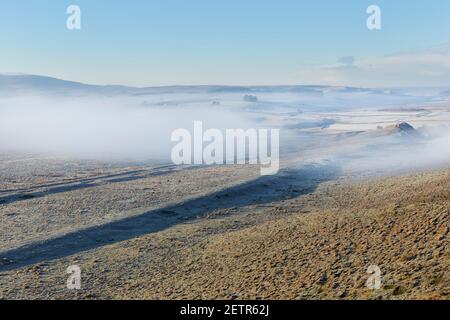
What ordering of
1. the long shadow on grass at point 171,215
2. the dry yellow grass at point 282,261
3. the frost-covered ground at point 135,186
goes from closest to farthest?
the dry yellow grass at point 282,261, the long shadow on grass at point 171,215, the frost-covered ground at point 135,186

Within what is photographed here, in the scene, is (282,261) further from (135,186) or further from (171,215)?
(135,186)

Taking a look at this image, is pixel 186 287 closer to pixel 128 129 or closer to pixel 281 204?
pixel 281 204

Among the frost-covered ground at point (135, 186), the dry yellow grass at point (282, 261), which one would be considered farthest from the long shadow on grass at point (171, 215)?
the dry yellow grass at point (282, 261)

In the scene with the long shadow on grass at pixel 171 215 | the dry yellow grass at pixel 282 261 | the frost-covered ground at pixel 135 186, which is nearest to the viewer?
the dry yellow grass at pixel 282 261

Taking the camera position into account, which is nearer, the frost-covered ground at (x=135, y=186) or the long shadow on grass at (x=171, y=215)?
the long shadow on grass at (x=171, y=215)

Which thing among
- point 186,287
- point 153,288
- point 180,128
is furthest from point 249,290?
point 180,128

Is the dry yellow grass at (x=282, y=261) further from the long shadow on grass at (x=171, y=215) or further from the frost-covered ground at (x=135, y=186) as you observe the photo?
the long shadow on grass at (x=171, y=215)

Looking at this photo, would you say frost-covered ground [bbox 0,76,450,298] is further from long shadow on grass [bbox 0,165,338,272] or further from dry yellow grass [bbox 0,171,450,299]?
dry yellow grass [bbox 0,171,450,299]

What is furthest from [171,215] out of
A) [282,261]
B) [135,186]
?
[282,261]

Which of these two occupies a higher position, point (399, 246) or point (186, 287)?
point (399, 246)
